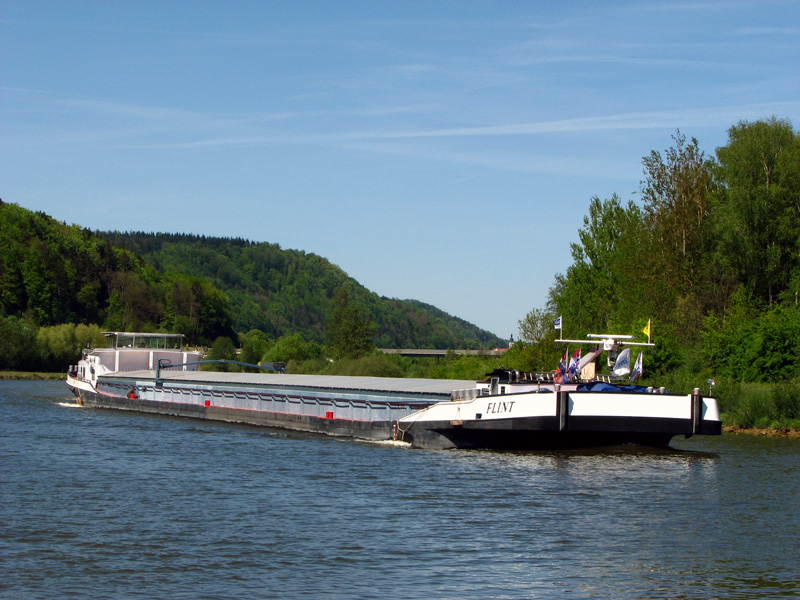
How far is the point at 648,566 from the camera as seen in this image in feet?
43.9

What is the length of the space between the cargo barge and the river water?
2.71 feet

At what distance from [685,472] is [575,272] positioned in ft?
130

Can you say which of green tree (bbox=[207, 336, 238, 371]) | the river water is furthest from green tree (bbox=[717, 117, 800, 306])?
green tree (bbox=[207, 336, 238, 371])

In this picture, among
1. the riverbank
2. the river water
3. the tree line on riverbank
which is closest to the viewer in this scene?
the river water

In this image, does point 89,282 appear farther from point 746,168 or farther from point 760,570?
point 760,570

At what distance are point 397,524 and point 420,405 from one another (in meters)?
13.7

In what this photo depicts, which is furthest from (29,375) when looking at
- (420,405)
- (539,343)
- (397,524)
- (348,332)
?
(397,524)

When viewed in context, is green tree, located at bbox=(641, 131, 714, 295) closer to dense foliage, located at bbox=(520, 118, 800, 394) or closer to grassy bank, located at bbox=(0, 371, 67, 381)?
dense foliage, located at bbox=(520, 118, 800, 394)

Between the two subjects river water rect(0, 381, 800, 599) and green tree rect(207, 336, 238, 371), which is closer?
river water rect(0, 381, 800, 599)

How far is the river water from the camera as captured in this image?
1239cm

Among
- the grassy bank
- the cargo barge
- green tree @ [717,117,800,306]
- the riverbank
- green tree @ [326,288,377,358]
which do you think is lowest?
the grassy bank

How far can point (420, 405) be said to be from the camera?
2978 centimetres

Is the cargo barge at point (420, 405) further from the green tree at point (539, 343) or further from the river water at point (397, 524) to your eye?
the green tree at point (539, 343)

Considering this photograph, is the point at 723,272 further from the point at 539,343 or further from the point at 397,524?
the point at 397,524
